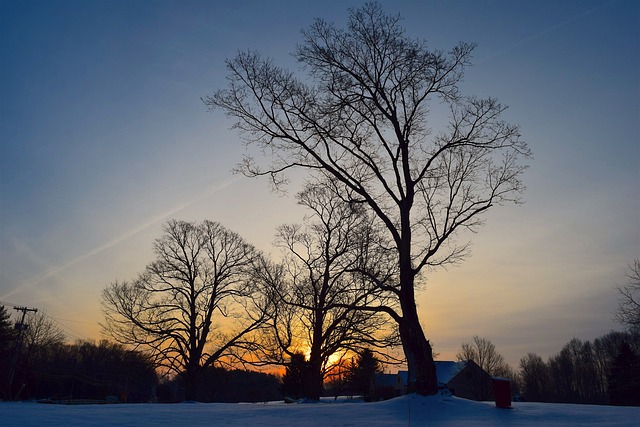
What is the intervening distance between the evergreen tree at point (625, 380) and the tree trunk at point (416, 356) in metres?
41.1

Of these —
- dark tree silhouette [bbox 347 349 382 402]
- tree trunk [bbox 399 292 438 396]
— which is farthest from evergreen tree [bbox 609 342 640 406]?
tree trunk [bbox 399 292 438 396]

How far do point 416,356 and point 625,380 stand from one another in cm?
4395

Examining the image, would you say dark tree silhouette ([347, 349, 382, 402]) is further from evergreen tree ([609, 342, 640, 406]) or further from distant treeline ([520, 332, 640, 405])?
distant treeline ([520, 332, 640, 405])

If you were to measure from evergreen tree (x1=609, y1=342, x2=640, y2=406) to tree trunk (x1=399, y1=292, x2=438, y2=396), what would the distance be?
1618 inches

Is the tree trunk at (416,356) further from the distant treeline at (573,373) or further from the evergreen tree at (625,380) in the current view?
the distant treeline at (573,373)

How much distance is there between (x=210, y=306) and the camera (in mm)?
32594

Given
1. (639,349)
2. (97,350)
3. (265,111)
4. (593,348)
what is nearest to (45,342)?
(97,350)

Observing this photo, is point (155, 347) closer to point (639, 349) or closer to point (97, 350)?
point (639, 349)

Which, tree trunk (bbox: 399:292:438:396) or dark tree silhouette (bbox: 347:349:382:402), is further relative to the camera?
dark tree silhouette (bbox: 347:349:382:402)

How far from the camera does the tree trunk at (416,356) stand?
11.5m

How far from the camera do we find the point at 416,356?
39.1ft

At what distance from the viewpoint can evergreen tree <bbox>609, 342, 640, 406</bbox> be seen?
42438 millimetres

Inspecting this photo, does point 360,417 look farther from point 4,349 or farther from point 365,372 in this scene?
point 4,349

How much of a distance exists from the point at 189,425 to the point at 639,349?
240ft
